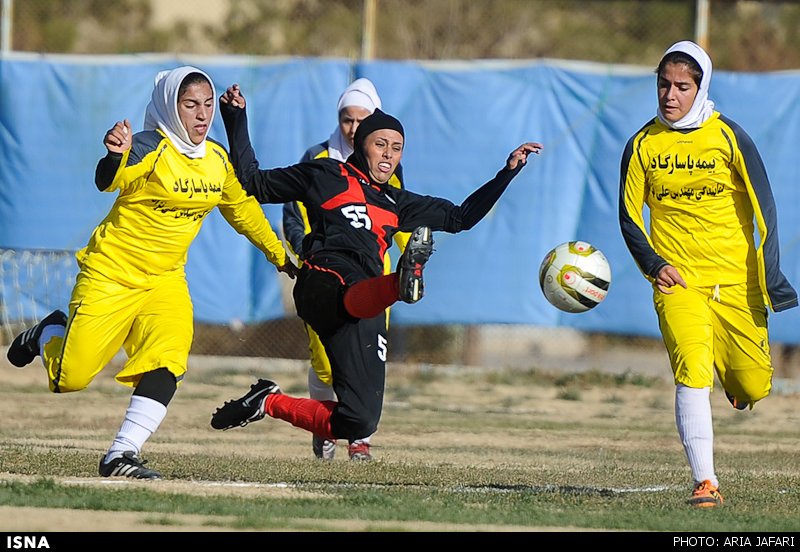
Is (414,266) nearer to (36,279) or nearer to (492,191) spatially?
(492,191)

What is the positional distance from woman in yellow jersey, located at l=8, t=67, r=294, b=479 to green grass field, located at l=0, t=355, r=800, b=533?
0.50 m

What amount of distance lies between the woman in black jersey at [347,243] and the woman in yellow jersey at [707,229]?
73 cm

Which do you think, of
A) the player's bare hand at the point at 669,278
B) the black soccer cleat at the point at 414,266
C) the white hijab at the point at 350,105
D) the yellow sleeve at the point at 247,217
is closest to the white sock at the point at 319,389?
the yellow sleeve at the point at 247,217

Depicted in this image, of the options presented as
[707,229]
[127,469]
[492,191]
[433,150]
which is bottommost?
[127,469]

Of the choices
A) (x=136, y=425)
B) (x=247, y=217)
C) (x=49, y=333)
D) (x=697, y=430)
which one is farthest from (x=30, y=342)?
(x=697, y=430)

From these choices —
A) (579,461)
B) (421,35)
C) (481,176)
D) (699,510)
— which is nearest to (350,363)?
(699,510)

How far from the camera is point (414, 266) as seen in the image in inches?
266

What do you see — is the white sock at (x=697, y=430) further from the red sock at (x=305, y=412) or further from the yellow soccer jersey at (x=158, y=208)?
the yellow soccer jersey at (x=158, y=208)

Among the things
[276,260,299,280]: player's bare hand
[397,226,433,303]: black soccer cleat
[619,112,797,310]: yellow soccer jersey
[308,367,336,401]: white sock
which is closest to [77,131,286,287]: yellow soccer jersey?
[276,260,299,280]: player's bare hand

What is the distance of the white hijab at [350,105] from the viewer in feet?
32.2

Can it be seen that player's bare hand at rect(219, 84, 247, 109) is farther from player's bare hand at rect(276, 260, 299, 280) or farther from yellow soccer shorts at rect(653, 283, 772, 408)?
yellow soccer shorts at rect(653, 283, 772, 408)

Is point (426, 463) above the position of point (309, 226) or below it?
below

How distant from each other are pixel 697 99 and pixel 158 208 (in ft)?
9.93

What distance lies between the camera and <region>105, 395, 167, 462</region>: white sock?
763cm
